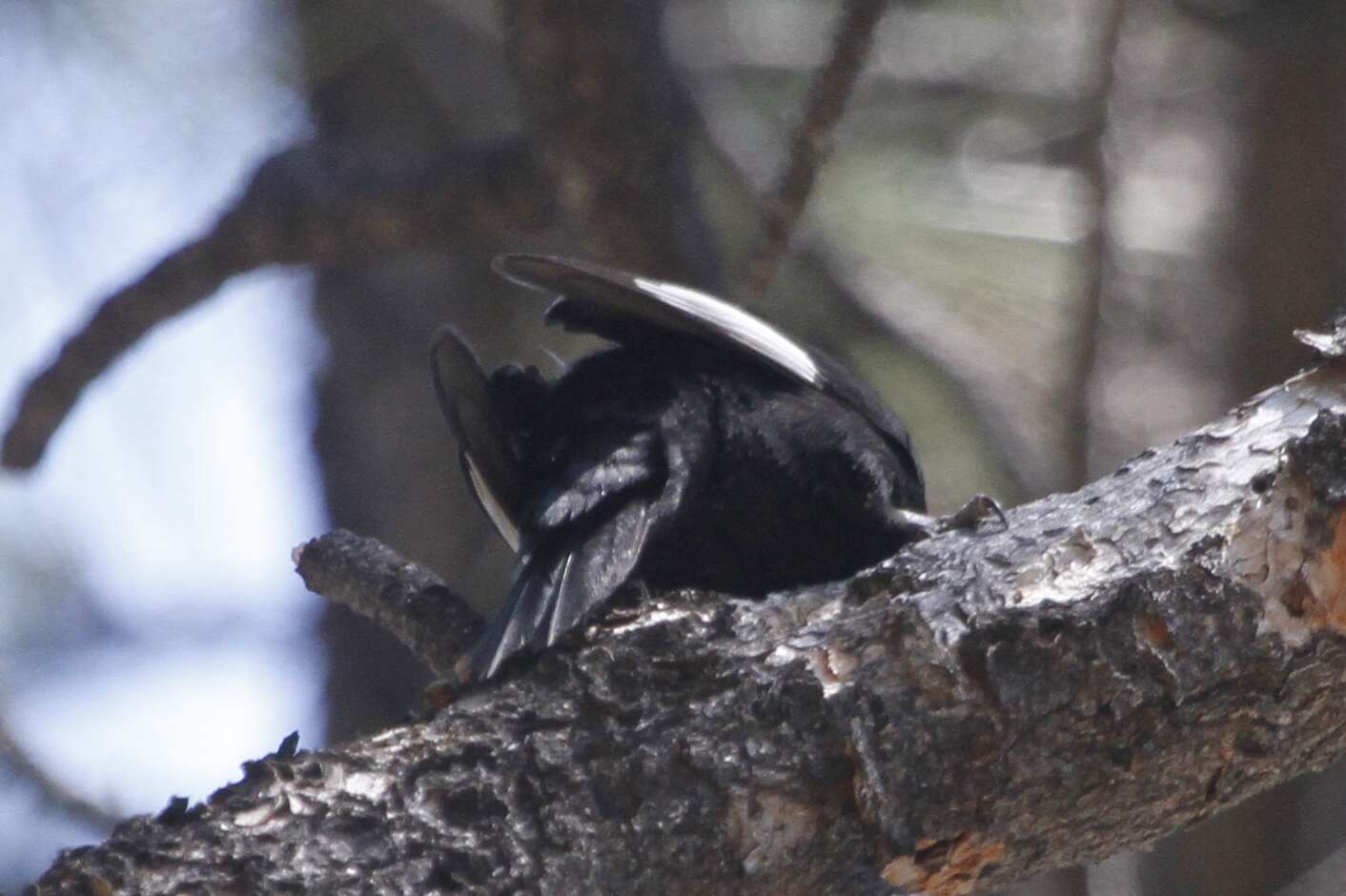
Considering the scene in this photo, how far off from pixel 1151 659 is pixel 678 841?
2.03ft

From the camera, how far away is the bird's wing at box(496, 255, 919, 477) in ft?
8.18

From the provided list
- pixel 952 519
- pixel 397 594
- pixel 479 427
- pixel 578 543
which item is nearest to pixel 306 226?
pixel 479 427

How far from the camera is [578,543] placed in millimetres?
2281

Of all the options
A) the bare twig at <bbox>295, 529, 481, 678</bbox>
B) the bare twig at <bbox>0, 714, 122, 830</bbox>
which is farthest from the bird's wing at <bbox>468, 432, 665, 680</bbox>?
the bare twig at <bbox>0, 714, 122, 830</bbox>

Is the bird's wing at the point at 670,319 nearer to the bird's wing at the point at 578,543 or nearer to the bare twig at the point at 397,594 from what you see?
the bird's wing at the point at 578,543

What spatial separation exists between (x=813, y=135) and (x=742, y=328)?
970 mm

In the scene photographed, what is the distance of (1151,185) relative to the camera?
649 cm

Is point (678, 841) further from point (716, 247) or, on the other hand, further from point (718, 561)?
point (716, 247)

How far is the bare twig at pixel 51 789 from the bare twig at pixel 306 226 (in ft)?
2.30

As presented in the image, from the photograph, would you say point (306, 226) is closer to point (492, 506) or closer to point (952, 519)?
point (492, 506)

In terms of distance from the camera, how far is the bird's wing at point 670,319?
2492 millimetres

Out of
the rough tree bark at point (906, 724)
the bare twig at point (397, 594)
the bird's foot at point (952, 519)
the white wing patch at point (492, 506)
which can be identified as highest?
the white wing patch at point (492, 506)

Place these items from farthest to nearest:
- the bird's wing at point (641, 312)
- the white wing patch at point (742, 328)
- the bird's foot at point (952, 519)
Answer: the white wing patch at point (742, 328) < the bird's wing at point (641, 312) < the bird's foot at point (952, 519)

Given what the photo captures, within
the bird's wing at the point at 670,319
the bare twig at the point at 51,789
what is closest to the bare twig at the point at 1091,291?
the bird's wing at the point at 670,319
